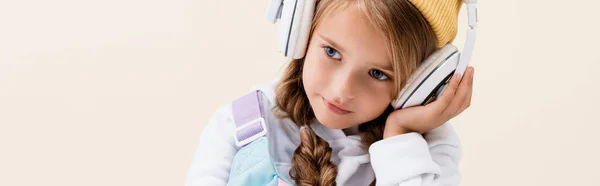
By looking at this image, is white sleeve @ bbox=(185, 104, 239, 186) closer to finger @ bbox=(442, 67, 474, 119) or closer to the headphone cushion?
the headphone cushion

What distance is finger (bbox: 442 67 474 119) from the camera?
1.29 m

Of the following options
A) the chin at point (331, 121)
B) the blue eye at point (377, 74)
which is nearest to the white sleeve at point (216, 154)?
the chin at point (331, 121)

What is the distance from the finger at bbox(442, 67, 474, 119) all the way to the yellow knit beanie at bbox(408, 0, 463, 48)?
0.18ft

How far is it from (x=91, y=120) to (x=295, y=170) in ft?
3.05

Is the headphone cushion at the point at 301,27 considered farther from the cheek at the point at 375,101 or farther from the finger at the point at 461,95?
the finger at the point at 461,95

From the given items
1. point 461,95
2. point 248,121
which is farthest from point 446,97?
point 248,121

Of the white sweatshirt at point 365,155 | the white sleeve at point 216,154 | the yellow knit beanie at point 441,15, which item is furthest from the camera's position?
the white sleeve at point 216,154

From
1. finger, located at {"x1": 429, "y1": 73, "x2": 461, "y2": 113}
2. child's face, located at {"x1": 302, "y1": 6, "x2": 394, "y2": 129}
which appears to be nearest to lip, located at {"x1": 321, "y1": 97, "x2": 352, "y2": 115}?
child's face, located at {"x1": 302, "y1": 6, "x2": 394, "y2": 129}

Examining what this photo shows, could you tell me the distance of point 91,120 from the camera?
7.14ft

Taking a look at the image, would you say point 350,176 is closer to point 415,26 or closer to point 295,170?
point 295,170

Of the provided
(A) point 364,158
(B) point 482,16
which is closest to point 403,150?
(A) point 364,158

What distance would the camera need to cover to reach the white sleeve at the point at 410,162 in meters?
1.29

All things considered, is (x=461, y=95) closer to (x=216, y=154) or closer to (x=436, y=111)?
(x=436, y=111)

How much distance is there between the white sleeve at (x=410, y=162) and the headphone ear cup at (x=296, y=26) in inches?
6.9
